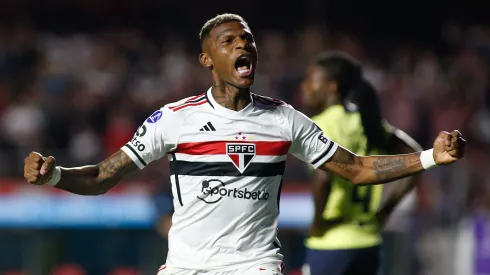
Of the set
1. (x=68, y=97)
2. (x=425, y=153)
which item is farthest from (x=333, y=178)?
(x=68, y=97)

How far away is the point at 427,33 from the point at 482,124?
2.77 metres

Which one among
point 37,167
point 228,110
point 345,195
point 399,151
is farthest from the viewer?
point 399,151

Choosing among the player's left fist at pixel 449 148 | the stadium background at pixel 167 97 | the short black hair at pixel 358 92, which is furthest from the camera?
the stadium background at pixel 167 97

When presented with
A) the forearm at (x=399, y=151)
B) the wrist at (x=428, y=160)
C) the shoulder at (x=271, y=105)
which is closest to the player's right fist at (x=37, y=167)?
the shoulder at (x=271, y=105)

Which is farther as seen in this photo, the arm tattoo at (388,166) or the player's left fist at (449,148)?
the arm tattoo at (388,166)

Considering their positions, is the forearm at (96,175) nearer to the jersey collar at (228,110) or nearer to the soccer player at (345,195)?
the jersey collar at (228,110)

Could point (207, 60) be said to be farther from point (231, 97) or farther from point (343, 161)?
point (343, 161)

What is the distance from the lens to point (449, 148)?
470 cm

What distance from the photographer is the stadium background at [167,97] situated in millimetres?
11086

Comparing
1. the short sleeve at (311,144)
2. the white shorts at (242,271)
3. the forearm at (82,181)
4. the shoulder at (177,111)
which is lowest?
the white shorts at (242,271)

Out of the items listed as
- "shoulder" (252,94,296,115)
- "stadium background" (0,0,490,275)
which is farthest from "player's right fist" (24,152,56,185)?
"stadium background" (0,0,490,275)

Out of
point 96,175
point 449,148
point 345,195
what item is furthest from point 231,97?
point 345,195

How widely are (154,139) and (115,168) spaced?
9.3 inches

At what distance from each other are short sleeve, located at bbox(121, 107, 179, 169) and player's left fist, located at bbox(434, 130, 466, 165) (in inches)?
48.6
